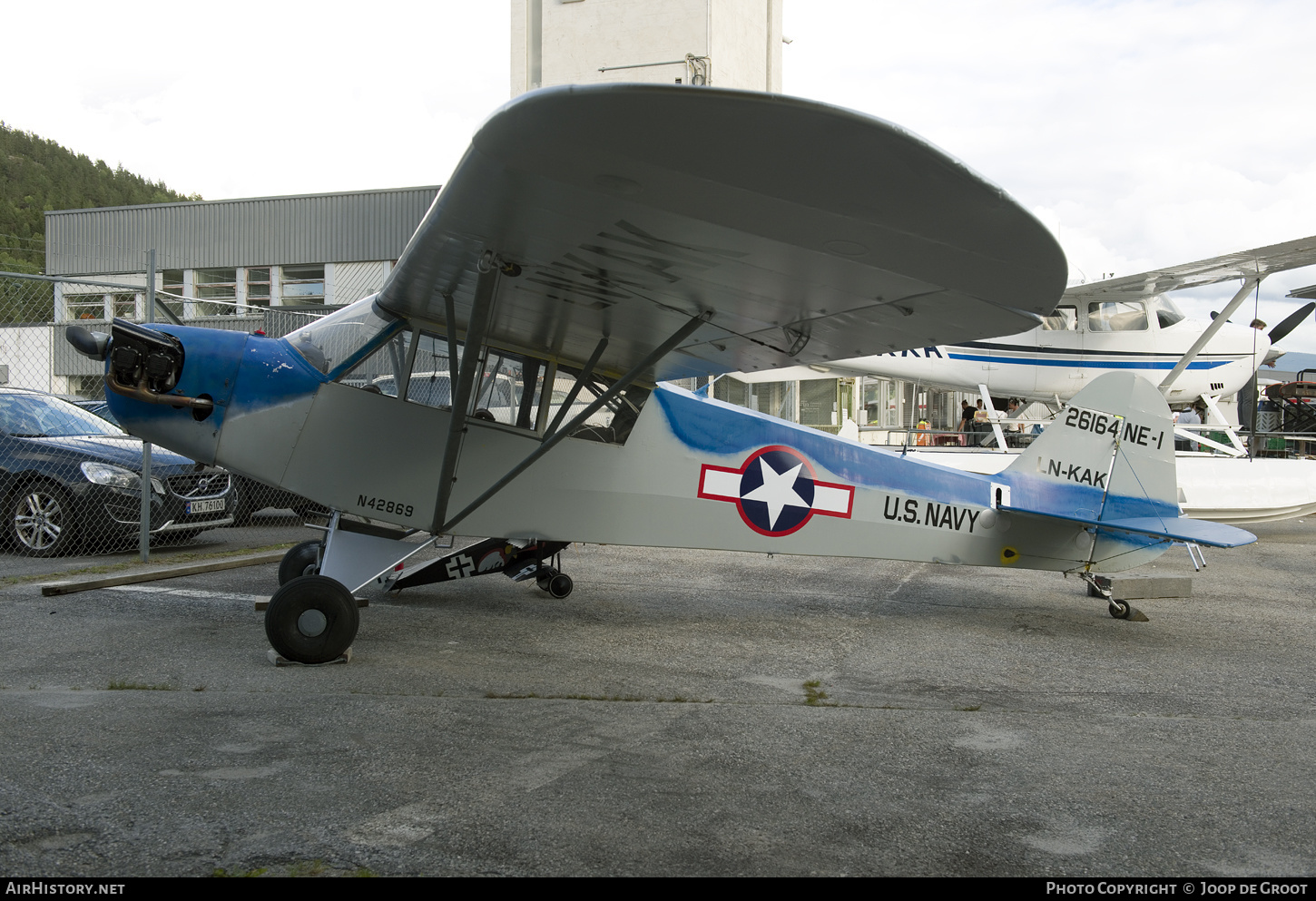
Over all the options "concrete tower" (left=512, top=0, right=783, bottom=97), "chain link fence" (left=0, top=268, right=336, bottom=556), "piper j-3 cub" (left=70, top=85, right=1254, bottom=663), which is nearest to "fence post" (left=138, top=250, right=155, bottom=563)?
"chain link fence" (left=0, top=268, right=336, bottom=556)

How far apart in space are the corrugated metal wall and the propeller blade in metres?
22.3

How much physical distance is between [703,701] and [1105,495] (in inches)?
156

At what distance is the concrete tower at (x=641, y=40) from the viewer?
34281mm

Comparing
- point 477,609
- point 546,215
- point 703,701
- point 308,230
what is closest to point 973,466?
point 477,609

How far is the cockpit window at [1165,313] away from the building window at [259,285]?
2794 cm

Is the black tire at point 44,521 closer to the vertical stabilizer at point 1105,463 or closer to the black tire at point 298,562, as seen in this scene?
the black tire at point 298,562

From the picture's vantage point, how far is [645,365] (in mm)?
4930

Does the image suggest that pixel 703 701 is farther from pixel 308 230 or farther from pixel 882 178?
pixel 308 230

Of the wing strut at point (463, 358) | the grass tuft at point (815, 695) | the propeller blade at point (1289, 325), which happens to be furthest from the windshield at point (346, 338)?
the propeller blade at point (1289, 325)

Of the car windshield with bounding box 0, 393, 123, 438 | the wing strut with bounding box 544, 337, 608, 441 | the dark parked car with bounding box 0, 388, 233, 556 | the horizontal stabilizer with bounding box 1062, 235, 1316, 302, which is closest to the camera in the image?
the wing strut with bounding box 544, 337, 608, 441

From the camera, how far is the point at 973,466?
1273cm

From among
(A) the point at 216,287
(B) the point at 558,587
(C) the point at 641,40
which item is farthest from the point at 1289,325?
(A) the point at 216,287

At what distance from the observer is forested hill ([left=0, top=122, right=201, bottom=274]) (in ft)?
246

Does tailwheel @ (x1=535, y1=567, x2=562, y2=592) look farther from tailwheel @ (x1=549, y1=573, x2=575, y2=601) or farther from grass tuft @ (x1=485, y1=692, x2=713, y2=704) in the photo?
grass tuft @ (x1=485, y1=692, x2=713, y2=704)
